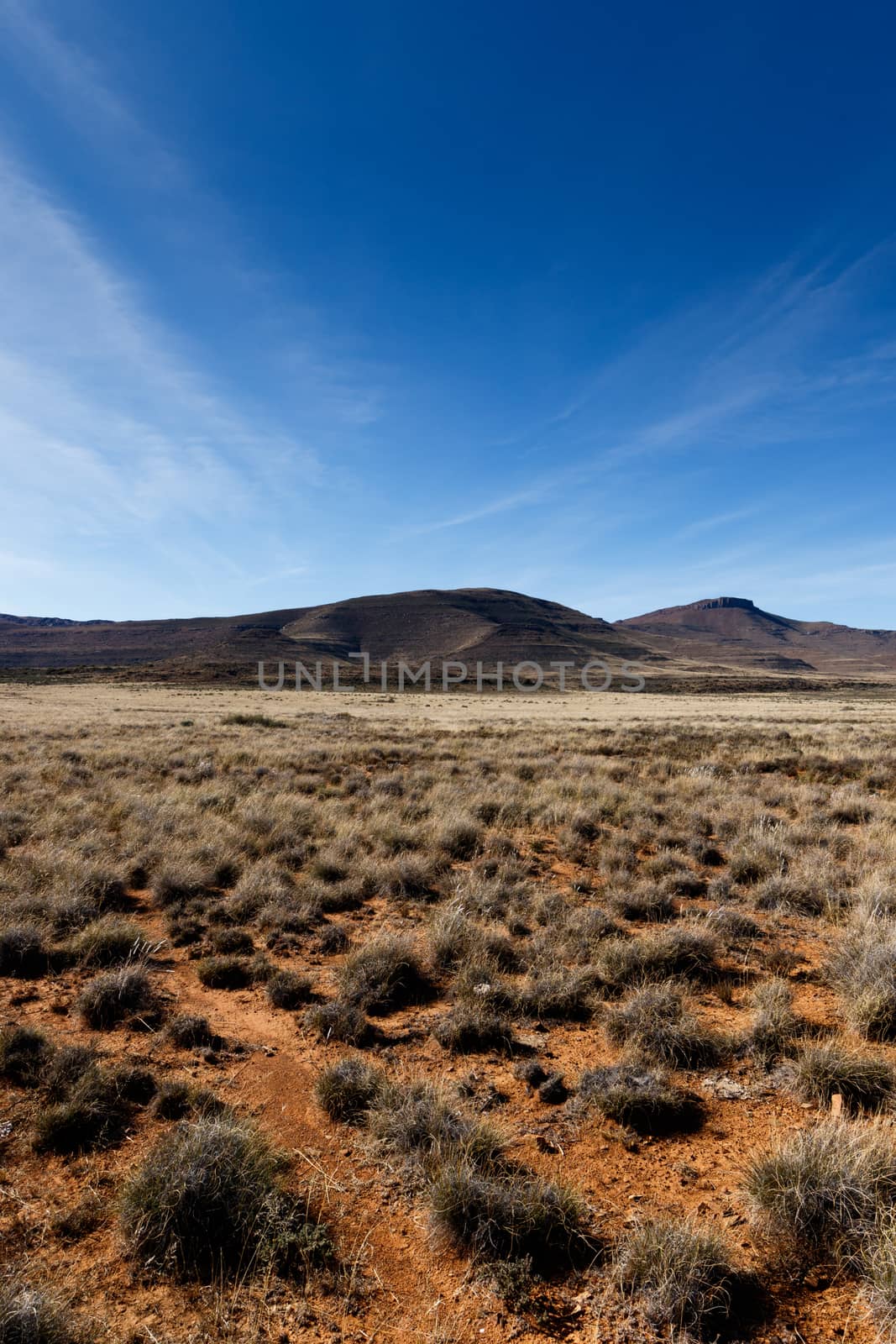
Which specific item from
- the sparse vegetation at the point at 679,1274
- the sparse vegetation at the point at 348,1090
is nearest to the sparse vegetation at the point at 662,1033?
the sparse vegetation at the point at 679,1274

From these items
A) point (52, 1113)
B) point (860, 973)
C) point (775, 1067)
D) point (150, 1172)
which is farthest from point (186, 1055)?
point (860, 973)

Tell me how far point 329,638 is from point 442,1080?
160 metres

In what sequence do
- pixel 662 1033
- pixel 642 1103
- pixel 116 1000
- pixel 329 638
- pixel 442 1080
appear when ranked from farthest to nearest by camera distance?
pixel 329 638 < pixel 116 1000 < pixel 662 1033 < pixel 442 1080 < pixel 642 1103

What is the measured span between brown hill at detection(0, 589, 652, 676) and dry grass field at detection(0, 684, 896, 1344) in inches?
4433

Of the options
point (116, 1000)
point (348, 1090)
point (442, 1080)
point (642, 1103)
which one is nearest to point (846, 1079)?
point (642, 1103)

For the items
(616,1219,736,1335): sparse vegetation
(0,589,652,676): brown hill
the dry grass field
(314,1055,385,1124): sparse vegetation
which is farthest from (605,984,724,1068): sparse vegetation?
(0,589,652,676): brown hill

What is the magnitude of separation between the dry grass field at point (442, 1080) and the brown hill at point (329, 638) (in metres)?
113

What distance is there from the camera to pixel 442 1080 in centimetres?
428

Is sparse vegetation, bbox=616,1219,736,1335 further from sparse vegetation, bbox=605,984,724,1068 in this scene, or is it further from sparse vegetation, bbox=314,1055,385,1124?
sparse vegetation, bbox=314,1055,385,1124

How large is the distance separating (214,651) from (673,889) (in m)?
135

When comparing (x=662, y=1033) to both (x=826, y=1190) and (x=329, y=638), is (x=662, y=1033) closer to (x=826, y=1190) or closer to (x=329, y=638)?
(x=826, y=1190)

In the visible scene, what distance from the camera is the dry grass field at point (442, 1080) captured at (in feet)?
8.95

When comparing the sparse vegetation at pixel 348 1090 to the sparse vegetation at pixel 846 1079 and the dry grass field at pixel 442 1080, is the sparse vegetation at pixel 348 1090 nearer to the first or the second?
the dry grass field at pixel 442 1080

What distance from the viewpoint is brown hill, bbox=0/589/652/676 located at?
13925 cm
